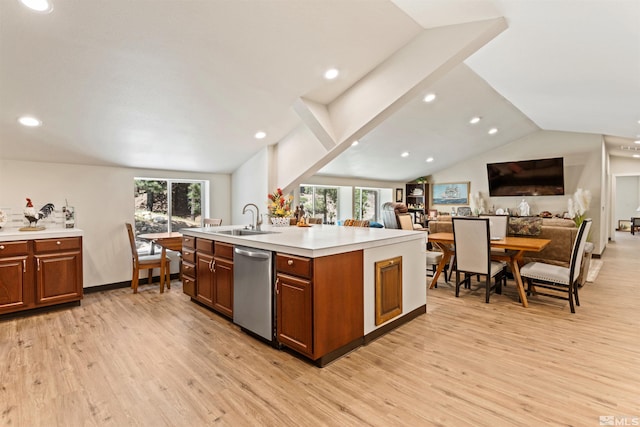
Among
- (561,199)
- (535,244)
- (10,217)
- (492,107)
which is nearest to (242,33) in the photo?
(10,217)

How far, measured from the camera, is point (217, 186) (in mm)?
5680

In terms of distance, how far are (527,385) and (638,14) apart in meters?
2.59

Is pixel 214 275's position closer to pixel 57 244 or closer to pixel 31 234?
pixel 57 244

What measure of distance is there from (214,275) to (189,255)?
2.23 feet

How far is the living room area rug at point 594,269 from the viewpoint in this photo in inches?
199

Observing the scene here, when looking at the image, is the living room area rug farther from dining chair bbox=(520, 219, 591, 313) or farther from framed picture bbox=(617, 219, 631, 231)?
framed picture bbox=(617, 219, 631, 231)

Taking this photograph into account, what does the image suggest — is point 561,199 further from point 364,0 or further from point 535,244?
point 364,0

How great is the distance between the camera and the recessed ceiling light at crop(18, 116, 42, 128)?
3.09 meters

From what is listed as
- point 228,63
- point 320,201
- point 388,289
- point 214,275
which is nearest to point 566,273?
point 388,289

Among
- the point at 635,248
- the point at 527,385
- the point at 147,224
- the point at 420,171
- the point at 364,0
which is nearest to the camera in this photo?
the point at 527,385

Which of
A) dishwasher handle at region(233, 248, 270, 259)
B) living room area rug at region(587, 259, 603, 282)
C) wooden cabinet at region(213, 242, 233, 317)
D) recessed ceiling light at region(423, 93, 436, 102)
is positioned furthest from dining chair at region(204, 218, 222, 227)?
living room area rug at region(587, 259, 603, 282)

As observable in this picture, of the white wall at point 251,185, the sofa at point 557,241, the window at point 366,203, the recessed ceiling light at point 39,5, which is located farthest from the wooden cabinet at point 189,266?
the window at point 366,203

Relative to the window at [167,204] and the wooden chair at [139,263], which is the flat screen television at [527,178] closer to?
the window at [167,204]

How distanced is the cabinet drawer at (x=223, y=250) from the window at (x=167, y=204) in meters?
2.46
